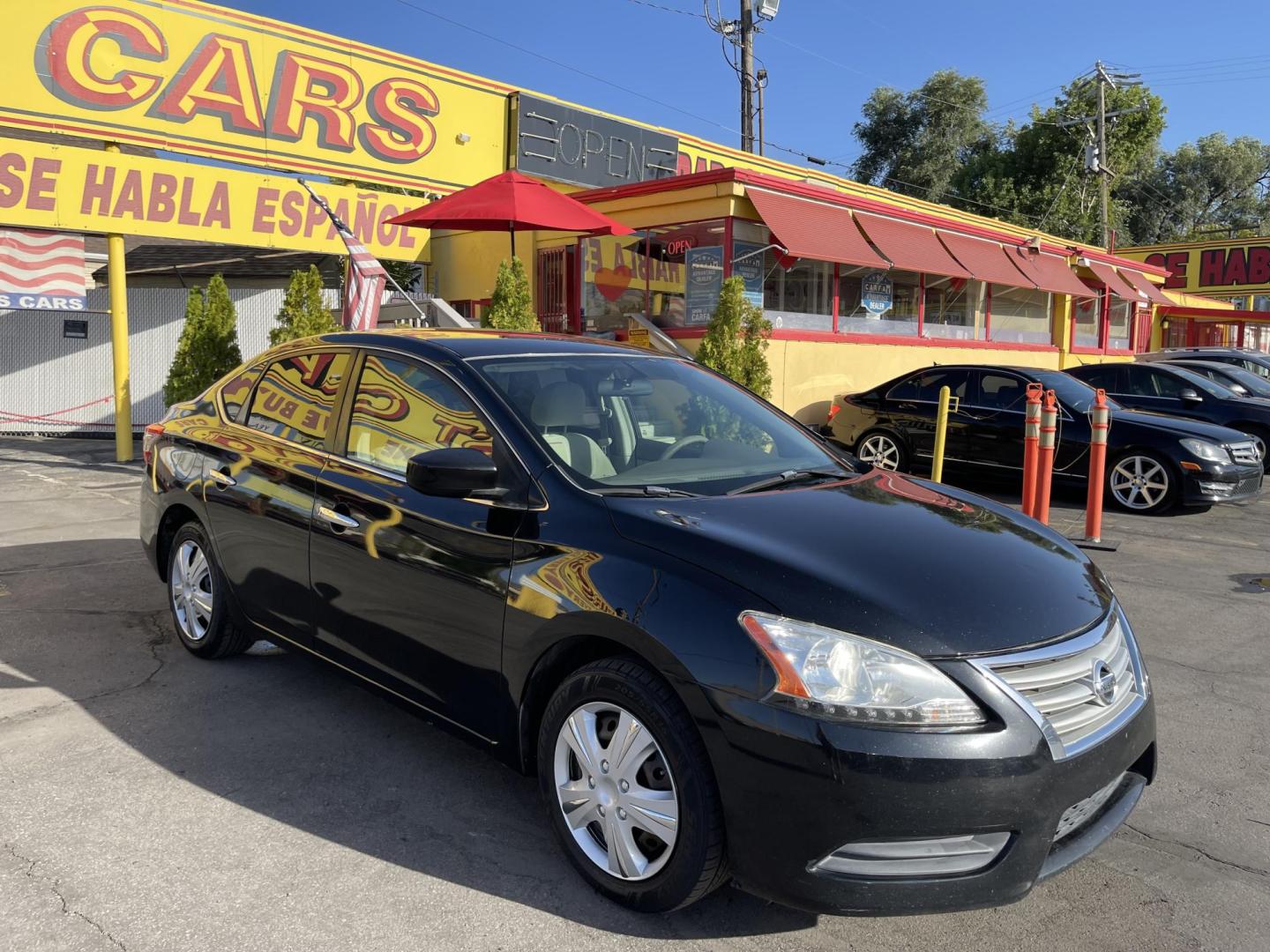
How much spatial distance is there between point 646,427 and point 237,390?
7.17ft

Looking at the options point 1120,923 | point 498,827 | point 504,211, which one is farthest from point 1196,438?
point 498,827

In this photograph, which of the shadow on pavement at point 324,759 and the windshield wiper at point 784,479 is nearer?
the shadow on pavement at point 324,759

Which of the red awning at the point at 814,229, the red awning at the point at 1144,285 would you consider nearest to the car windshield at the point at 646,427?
the red awning at the point at 814,229

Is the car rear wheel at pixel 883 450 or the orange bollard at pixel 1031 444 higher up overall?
the orange bollard at pixel 1031 444

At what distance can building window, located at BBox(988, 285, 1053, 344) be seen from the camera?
1891cm

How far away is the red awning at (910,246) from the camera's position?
1498 cm

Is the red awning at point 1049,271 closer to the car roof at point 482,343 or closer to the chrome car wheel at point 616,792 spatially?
the car roof at point 482,343

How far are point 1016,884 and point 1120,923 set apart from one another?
0.55 meters

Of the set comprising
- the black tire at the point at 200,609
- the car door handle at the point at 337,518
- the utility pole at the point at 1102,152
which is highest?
the utility pole at the point at 1102,152

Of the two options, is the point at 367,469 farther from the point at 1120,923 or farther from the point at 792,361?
the point at 792,361

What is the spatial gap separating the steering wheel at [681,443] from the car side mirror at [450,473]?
2.29 feet

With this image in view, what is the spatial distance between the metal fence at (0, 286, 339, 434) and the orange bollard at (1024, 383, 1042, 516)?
1266 centimetres

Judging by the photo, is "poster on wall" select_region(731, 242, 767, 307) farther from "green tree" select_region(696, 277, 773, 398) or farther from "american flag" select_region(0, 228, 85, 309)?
"american flag" select_region(0, 228, 85, 309)

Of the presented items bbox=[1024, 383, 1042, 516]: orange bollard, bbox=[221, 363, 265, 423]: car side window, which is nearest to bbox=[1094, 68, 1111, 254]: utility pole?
bbox=[1024, 383, 1042, 516]: orange bollard
